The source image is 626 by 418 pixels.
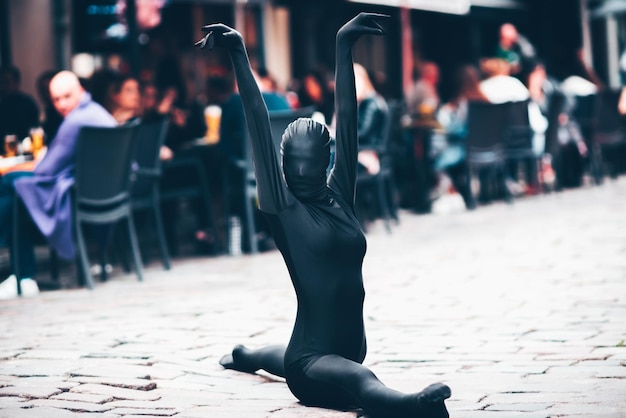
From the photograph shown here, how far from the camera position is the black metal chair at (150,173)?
28.6 ft

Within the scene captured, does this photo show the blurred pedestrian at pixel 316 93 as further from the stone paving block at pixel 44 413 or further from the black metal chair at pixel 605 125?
the stone paving block at pixel 44 413

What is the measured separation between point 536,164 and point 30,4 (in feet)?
20.6

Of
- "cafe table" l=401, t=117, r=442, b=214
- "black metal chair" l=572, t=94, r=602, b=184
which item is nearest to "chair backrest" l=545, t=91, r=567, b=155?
"black metal chair" l=572, t=94, r=602, b=184

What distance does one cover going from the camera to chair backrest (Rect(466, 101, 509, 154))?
12844 millimetres

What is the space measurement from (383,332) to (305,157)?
1.85m

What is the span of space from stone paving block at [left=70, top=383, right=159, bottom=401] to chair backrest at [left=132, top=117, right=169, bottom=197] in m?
4.28

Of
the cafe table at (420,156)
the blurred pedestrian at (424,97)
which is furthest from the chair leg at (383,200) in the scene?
the blurred pedestrian at (424,97)

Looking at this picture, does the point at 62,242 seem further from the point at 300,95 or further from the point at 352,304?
the point at 300,95

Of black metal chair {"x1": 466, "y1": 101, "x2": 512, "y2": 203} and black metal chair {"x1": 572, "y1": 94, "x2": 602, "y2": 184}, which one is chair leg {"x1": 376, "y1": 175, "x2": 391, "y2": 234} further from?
black metal chair {"x1": 572, "y1": 94, "x2": 602, "y2": 184}

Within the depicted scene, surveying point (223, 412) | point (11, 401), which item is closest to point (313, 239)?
point (223, 412)

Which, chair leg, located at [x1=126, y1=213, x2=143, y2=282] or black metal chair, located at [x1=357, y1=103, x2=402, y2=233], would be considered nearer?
chair leg, located at [x1=126, y1=213, x2=143, y2=282]

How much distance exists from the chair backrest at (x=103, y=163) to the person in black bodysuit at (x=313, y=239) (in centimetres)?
388

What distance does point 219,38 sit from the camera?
12.9ft

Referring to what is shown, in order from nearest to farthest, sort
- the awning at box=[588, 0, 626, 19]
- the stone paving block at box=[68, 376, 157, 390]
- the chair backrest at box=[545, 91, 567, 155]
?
the stone paving block at box=[68, 376, 157, 390] < the chair backrest at box=[545, 91, 567, 155] < the awning at box=[588, 0, 626, 19]
